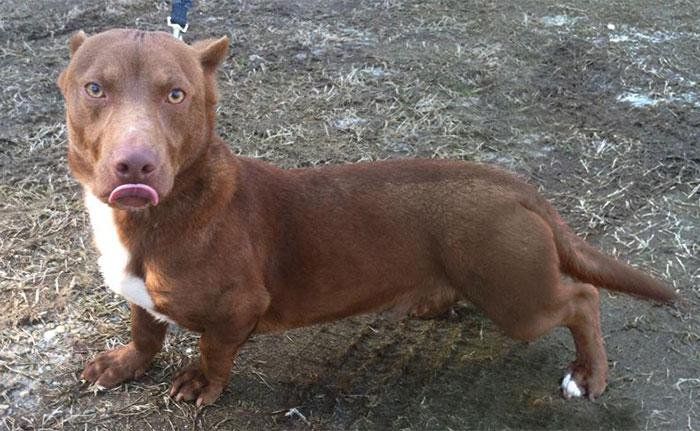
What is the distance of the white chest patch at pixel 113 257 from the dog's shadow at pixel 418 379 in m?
0.82

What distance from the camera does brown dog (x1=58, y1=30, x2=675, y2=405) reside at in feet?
9.69

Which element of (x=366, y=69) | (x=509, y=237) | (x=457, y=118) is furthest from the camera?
(x=366, y=69)

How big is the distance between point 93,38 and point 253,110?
9.90 ft

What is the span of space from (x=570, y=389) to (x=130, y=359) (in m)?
2.14

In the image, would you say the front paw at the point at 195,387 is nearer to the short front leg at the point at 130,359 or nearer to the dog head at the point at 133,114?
the short front leg at the point at 130,359

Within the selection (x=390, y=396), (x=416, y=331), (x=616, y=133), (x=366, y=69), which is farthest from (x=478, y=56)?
(x=390, y=396)

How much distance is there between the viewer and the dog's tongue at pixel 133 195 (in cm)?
275

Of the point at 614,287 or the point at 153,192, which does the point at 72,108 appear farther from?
the point at 614,287

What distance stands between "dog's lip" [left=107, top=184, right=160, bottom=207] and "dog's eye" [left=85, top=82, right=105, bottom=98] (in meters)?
0.39

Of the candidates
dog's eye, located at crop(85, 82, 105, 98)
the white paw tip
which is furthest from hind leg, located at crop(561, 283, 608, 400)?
dog's eye, located at crop(85, 82, 105, 98)

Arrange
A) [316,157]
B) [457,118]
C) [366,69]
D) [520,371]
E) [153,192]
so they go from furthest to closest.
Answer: [366,69] → [457,118] → [316,157] → [520,371] → [153,192]

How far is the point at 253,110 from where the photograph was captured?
602 centimetres

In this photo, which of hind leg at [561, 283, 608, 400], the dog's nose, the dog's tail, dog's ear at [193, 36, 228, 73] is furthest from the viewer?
hind leg at [561, 283, 608, 400]

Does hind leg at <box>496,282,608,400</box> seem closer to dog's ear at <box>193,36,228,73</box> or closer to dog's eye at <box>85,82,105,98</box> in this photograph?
dog's ear at <box>193,36,228,73</box>
